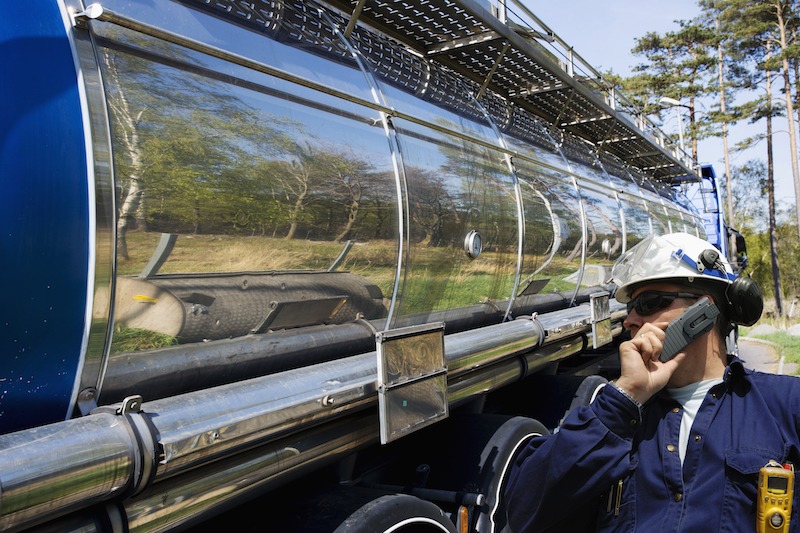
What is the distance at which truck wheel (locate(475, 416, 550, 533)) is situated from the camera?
2.96 meters

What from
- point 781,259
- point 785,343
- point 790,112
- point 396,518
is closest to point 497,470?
point 396,518

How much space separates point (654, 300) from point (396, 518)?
109 centimetres

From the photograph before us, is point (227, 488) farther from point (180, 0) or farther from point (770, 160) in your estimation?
point (770, 160)

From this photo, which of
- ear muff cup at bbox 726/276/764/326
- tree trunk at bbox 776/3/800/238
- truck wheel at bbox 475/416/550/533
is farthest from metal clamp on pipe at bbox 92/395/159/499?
tree trunk at bbox 776/3/800/238

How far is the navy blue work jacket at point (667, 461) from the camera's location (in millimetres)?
1723

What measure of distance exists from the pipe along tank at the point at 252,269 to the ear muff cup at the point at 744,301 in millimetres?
1123

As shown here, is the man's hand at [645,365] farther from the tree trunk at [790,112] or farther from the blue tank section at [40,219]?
the tree trunk at [790,112]

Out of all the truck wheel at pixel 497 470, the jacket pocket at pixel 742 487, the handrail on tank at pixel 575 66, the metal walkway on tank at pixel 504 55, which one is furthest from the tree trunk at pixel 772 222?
the jacket pocket at pixel 742 487

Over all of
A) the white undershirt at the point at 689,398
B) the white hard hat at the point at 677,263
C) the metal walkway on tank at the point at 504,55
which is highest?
the metal walkway on tank at the point at 504,55

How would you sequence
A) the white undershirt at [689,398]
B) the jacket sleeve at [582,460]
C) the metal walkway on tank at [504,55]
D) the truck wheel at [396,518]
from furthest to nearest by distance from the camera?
the metal walkway on tank at [504,55] < the truck wheel at [396,518] < the white undershirt at [689,398] < the jacket sleeve at [582,460]

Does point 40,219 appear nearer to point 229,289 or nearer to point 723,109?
point 229,289

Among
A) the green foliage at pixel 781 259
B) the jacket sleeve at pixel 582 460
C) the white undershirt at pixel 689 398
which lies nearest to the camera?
the jacket sleeve at pixel 582 460

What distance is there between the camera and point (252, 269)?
2.19 m

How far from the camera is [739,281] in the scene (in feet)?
6.58
